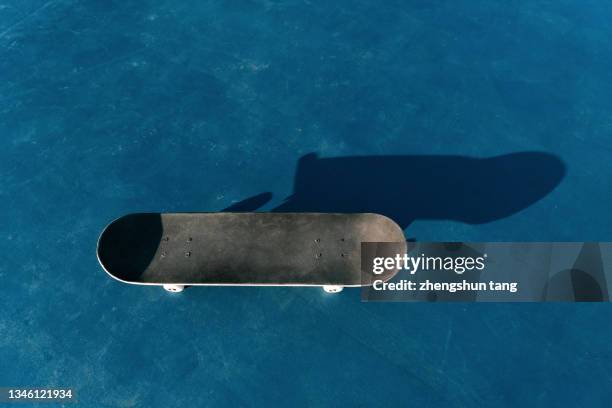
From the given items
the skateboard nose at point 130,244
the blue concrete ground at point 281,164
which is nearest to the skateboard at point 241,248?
the skateboard nose at point 130,244

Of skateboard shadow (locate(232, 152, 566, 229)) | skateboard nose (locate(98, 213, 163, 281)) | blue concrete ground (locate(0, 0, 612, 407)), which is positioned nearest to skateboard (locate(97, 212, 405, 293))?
skateboard nose (locate(98, 213, 163, 281))

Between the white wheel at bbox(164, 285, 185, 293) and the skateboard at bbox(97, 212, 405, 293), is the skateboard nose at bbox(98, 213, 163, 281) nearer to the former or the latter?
the skateboard at bbox(97, 212, 405, 293)

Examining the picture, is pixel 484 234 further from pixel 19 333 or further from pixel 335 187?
pixel 19 333

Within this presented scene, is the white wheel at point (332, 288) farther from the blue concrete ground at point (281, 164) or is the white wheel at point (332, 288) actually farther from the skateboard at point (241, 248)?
the blue concrete ground at point (281, 164)

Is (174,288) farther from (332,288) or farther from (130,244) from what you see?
(332,288)

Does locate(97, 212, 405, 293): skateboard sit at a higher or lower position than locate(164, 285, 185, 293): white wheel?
higher

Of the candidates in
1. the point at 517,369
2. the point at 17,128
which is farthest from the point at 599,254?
the point at 17,128

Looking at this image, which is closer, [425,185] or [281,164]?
[425,185]

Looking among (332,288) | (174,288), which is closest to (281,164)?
→ (332,288)
